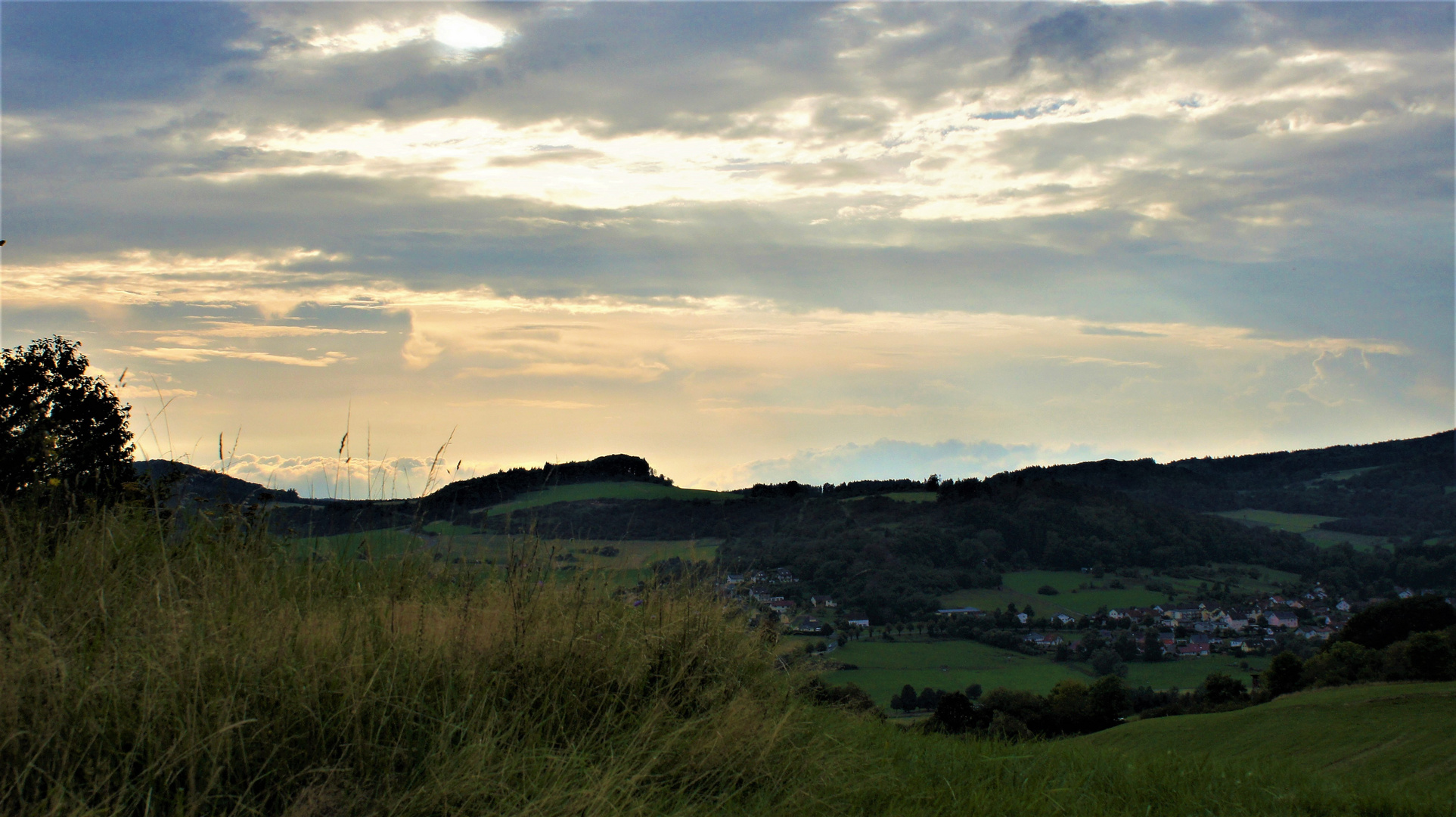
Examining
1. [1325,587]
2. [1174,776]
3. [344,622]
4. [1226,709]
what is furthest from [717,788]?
[1325,587]

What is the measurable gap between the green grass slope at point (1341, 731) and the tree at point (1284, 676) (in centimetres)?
755

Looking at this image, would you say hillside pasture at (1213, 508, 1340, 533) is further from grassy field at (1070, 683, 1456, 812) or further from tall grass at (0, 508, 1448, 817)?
tall grass at (0, 508, 1448, 817)

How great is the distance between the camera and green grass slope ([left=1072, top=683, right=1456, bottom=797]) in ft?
93.4

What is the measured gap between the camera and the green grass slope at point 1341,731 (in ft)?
93.4

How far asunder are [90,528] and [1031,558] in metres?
100

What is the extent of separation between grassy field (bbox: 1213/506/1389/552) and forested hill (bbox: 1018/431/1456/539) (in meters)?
2.15

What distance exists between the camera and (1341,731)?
3384 cm

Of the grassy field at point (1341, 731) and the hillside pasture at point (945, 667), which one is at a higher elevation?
the grassy field at point (1341, 731)

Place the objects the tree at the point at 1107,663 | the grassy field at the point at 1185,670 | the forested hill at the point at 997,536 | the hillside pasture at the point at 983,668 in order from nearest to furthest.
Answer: the hillside pasture at the point at 983,668 → the forested hill at the point at 997,536 → the grassy field at the point at 1185,670 → the tree at the point at 1107,663

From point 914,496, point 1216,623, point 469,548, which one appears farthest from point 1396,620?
point 469,548

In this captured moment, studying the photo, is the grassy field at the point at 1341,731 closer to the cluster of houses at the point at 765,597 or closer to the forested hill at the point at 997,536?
the forested hill at the point at 997,536

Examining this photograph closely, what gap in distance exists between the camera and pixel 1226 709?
45312mm

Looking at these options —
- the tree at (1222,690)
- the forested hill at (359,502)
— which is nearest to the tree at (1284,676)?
the tree at (1222,690)

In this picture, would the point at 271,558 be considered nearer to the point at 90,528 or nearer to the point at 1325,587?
the point at 90,528
